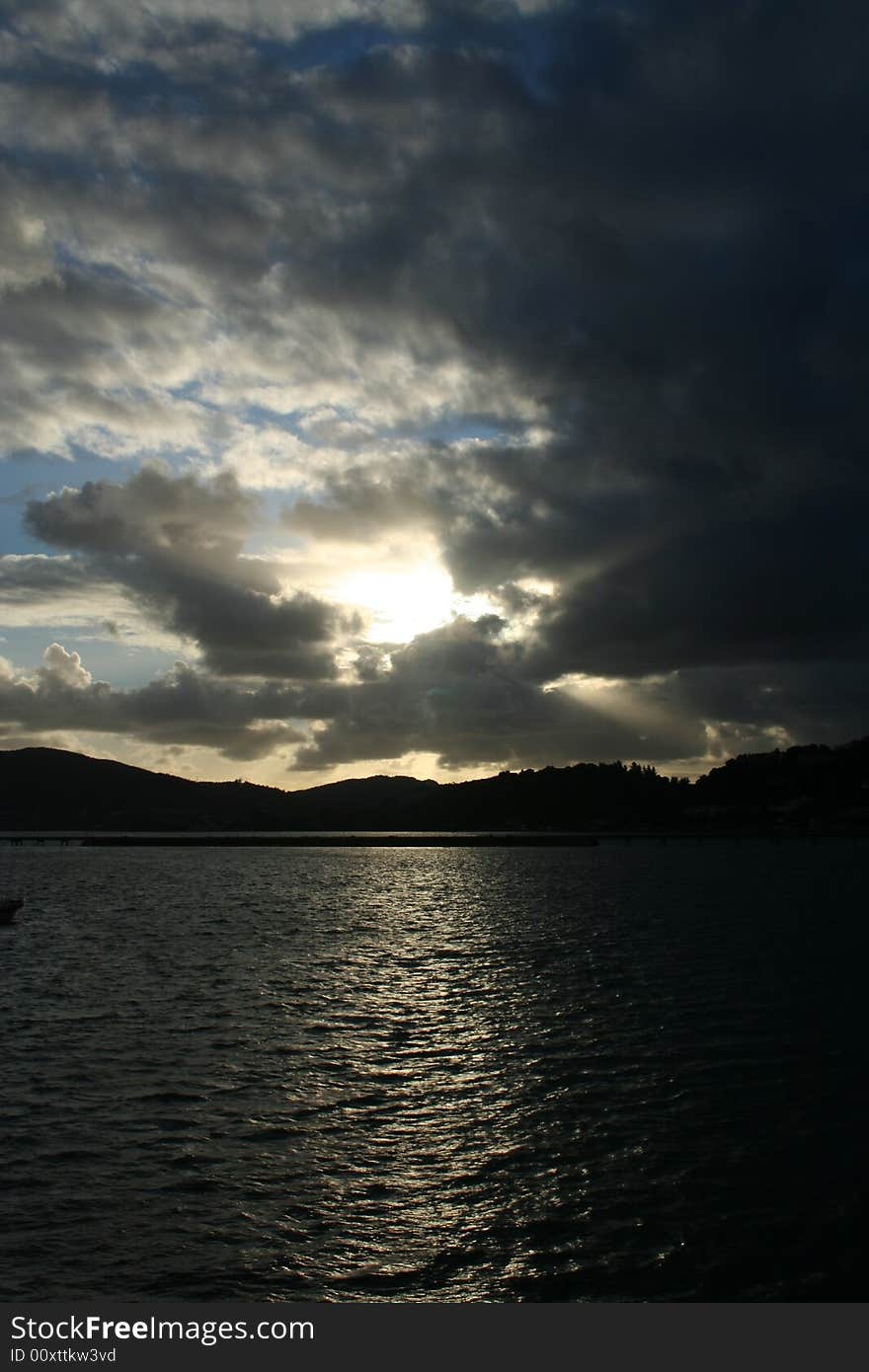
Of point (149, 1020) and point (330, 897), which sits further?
point (330, 897)

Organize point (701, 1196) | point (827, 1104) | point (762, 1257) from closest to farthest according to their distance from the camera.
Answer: point (762, 1257) < point (701, 1196) < point (827, 1104)

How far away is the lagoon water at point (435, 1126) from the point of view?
64.2 feet

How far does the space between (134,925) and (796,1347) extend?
7884cm

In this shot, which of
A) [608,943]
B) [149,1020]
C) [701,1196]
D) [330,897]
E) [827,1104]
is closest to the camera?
[701,1196]

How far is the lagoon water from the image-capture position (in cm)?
1958

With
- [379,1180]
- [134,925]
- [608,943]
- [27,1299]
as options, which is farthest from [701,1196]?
[134,925]

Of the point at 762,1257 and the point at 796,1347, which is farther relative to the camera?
the point at 762,1257

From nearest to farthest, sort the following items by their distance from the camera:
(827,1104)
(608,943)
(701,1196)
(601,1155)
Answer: (701,1196)
(601,1155)
(827,1104)
(608,943)

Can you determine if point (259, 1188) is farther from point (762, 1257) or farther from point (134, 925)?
point (134, 925)

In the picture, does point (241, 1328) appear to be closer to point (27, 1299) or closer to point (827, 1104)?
point (27, 1299)

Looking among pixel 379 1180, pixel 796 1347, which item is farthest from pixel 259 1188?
pixel 796 1347

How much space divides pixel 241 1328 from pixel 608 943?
59.6m

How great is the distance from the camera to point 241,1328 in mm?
17250

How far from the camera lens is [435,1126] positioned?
28.7 metres
